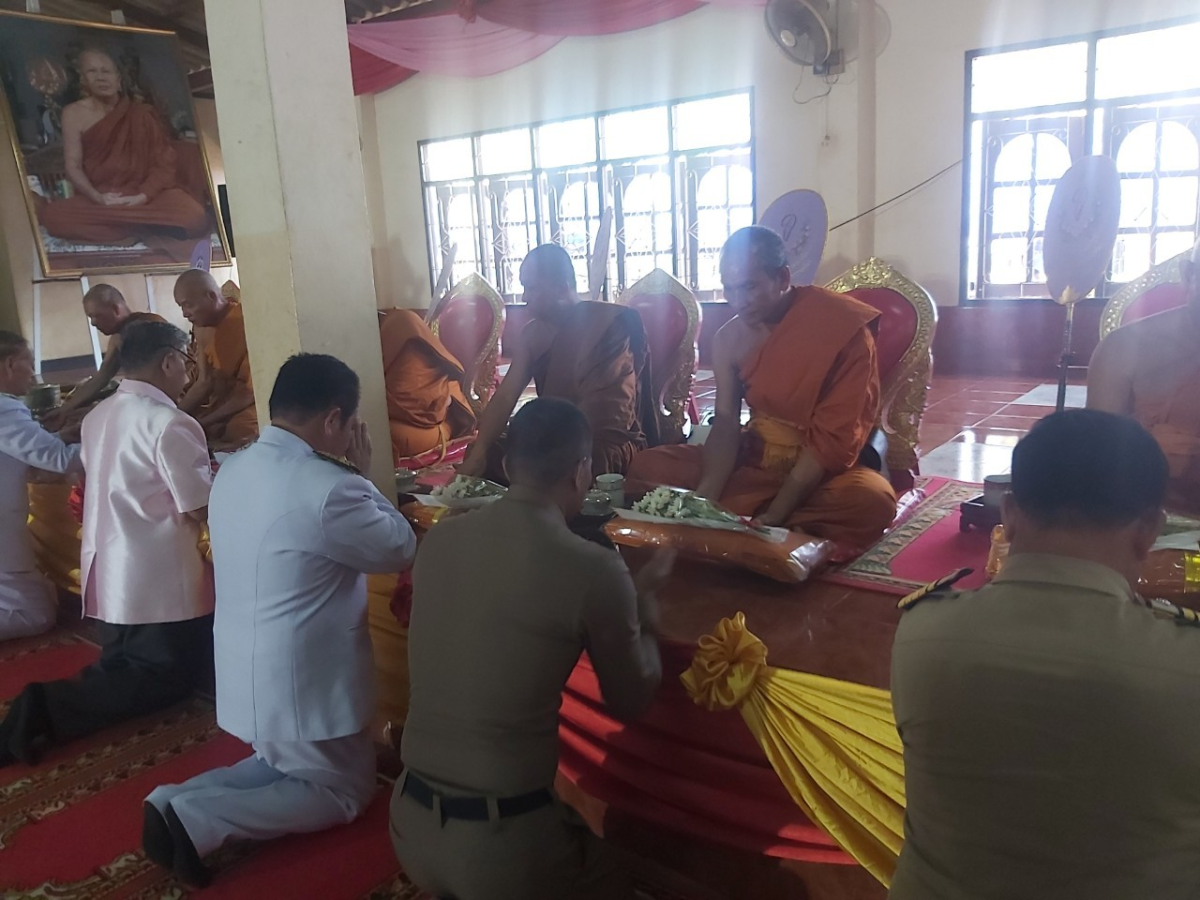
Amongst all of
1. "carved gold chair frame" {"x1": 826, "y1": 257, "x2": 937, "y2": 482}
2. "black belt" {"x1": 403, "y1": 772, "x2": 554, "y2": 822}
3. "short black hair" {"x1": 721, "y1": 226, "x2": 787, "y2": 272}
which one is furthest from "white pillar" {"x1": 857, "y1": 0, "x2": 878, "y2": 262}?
"black belt" {"x1": 403, "y1": 772, "x2": 554, "y2": 822}

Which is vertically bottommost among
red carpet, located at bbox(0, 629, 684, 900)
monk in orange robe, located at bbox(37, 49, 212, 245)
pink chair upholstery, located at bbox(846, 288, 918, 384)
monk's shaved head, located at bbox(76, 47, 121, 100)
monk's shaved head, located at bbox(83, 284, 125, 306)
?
red carpet, located at bbox(0, 629, 684, 900)

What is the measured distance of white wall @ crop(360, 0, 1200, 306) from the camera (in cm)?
702

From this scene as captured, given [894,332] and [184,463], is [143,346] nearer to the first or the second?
[184,463]

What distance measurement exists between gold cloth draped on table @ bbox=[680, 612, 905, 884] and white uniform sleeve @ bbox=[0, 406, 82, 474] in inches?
106

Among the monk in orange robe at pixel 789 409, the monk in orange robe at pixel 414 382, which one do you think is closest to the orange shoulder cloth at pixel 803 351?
the monk in orange robe at pixel 789 409

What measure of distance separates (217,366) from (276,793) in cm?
312

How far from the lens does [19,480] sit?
3553mm

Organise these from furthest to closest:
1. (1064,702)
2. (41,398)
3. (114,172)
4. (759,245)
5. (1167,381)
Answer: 1. (114,172)
2. (41,398)
3. (759,245)
4. (1167,381)
5. (1064,702)

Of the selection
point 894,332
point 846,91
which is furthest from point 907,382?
point 846,91

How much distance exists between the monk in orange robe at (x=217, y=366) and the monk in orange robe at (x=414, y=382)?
2.26 feet

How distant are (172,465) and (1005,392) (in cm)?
579

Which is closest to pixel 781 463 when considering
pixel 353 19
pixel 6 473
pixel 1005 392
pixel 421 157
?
pixel 6 473

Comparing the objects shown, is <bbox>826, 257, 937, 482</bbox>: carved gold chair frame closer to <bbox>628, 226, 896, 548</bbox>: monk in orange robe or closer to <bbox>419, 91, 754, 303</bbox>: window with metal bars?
<bbox>628, 226, 896, 548</bbox>: monk in orange robe

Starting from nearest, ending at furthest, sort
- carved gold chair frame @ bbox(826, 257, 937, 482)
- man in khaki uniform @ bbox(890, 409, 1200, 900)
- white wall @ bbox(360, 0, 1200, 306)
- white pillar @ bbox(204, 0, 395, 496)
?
man in khaki uniform @ bbox(890, 409, 1200, 900)
white pillar @ bbox(204, 0, 395, 496)
carved gold chair frame @ bbox(826, 257, 937, 482)
white wall @ bbox(360, 0, 1200, 306)
